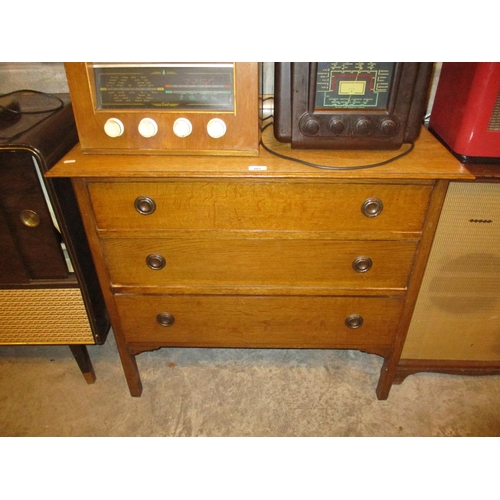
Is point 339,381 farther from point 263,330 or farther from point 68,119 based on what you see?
point 68,119

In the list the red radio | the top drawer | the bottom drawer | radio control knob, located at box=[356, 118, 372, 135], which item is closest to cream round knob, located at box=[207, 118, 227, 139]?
the top drawer

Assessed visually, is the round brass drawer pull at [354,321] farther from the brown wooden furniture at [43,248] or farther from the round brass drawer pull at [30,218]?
the round brass drawer pull at [30,218]

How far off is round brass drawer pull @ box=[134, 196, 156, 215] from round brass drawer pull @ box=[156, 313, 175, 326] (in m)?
0.35

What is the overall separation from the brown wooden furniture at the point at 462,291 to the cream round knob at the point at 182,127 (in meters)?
0.69

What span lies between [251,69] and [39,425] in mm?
1323

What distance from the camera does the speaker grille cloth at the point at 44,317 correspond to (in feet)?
3.93

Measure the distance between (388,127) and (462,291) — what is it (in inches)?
23.3

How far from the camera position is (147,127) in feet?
3.02

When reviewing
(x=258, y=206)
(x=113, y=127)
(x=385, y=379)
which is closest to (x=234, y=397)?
(x=385, y=379)

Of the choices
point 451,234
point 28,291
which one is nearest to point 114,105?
point 28,291

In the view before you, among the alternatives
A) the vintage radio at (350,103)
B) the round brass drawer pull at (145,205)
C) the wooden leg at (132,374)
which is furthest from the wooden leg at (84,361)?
the vintage radio at (350,103)

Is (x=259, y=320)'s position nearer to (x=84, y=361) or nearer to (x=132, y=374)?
(x=132, y=374)

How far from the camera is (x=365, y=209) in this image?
964 mm

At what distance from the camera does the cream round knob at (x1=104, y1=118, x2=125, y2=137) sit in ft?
3.02
